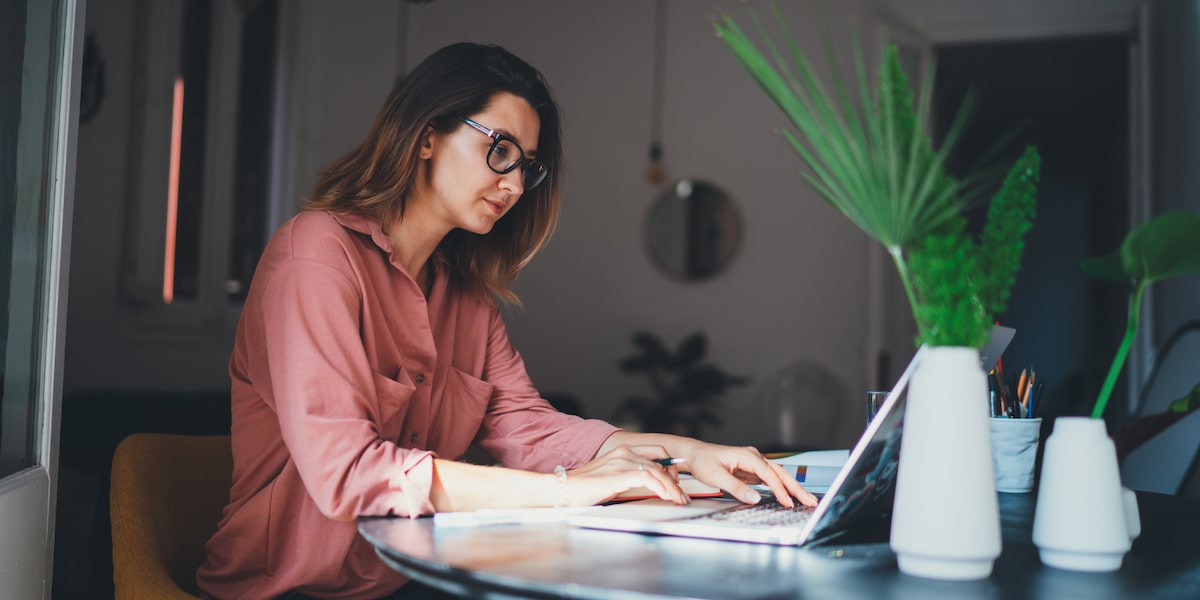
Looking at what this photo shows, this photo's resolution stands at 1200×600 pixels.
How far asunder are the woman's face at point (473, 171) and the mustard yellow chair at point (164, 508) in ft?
1.71

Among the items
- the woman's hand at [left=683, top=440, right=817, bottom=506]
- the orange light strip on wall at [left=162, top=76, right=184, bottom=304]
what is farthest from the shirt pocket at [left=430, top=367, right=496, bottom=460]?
the orange light strip on wall at [left=162, top=76, right=184, bottom=304]

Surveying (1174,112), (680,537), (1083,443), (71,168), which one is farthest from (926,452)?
(1174,112)

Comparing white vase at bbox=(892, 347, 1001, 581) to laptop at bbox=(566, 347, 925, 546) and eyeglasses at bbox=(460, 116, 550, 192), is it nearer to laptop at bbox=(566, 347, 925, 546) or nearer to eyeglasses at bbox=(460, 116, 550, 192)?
laptop at bbox=(566, 347, 925, 546)

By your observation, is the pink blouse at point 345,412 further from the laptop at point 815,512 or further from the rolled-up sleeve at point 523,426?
the laptop at point 815,512

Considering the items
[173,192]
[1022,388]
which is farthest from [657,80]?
[1022,388]

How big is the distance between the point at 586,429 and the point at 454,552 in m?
0.77

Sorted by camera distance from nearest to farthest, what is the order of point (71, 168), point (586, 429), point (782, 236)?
1. point (71, 168)
2. point (586, 429)
3. point (782, 236)

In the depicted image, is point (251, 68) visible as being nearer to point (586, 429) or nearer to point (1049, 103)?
point (586, 429)

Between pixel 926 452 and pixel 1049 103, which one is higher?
pixel 1049 103

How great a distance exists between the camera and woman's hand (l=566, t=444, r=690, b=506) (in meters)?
1.21

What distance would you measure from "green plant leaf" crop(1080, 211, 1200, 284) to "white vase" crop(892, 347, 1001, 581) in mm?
181

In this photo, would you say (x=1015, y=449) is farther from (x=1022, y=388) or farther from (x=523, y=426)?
(x=523, y=426)

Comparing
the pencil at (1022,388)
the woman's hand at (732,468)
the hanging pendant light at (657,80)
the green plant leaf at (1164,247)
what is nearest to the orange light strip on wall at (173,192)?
the hanging pendant light at (657,80)

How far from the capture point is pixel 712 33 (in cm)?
A: 572
